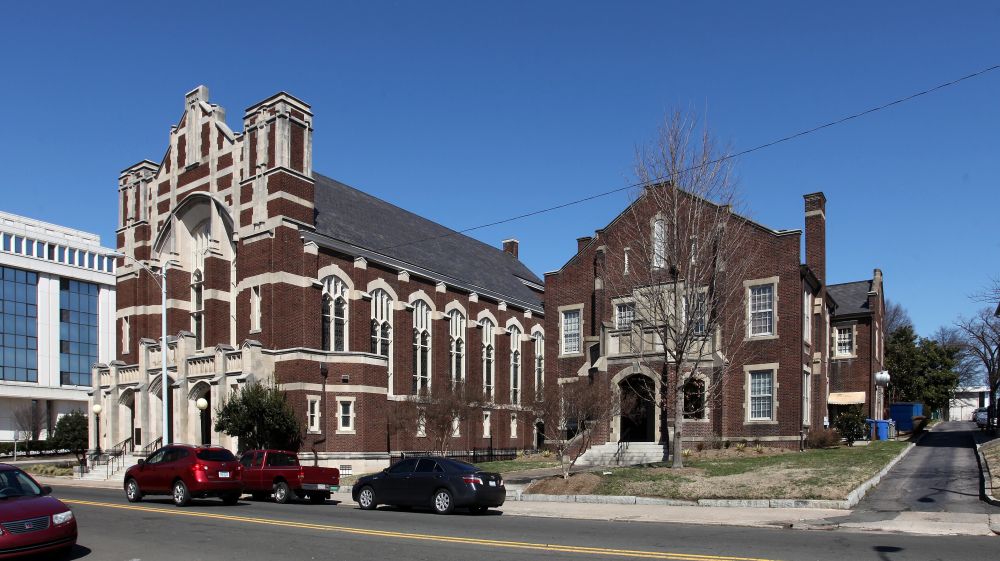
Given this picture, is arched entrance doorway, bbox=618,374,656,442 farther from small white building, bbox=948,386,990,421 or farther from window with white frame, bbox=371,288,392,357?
small white building, bbox=948,386,990,421

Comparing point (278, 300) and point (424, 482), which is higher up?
point (278, 300)

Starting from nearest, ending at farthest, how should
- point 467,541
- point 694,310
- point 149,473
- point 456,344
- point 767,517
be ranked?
point 467,541 → point 767,517 → point 149,473 → point 694,310 → point 456,344

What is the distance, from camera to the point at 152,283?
42062mm

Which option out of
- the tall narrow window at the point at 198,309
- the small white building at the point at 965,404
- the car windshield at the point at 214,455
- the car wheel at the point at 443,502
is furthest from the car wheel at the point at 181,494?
the small white building at the point at 965,404

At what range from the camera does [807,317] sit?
34.1 metres

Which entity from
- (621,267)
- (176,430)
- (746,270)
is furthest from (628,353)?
(176,430)

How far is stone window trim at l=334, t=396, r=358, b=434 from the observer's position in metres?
35.4

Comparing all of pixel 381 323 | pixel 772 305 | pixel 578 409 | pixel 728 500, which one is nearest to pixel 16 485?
pixel 728 500

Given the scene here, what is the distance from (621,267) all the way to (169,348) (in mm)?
21868

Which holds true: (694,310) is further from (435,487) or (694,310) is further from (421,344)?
(421,344)

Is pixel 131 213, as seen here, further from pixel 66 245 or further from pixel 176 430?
pixel 66 245

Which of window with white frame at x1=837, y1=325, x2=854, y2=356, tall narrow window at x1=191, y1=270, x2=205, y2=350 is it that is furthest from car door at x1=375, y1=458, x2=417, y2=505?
window with white frame at x1=837, y1=325, x2=854, y2=356

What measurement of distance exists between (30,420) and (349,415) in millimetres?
56916

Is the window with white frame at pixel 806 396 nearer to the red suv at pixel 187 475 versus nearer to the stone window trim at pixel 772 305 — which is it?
the stone window trim at pixel 772 305
